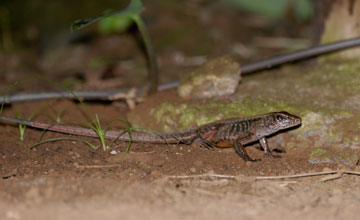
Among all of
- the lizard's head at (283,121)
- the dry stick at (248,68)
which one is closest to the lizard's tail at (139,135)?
the lizard's head at (283,121)

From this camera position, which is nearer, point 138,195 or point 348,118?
point 138,195

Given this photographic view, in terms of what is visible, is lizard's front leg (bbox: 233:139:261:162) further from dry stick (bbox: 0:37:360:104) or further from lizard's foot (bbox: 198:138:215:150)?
dry stick (bbox: 0:37:360:104)

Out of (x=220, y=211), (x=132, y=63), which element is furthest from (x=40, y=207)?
(x=132, y=63)

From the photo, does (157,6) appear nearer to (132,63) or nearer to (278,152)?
(132,63)

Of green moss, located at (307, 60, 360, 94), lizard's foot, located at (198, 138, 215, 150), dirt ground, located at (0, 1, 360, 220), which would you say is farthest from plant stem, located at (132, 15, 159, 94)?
green moss, located at (307, 60, 360, 94)

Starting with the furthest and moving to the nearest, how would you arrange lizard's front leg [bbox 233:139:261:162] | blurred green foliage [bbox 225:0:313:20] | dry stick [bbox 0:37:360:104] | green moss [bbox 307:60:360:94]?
blurred green foliage [bbox 225:0:313:20] → dry stick [bbox 0:37:360:104] → green moss [bbox 307:60:360:94] → lizard's front leg [bbox 233:139:261:162]

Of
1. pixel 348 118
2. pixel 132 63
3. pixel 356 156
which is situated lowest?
pixel 132 63

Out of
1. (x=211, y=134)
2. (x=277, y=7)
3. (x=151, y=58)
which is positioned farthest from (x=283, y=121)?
(x=277, y=7)

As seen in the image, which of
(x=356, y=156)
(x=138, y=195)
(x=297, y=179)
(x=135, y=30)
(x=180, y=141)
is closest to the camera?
(x=138, y=195)
